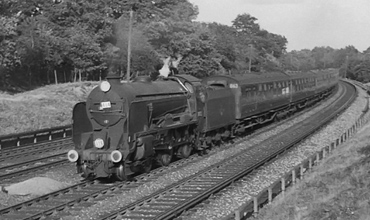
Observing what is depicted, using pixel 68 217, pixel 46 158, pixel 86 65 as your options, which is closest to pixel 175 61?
pixel 86 65

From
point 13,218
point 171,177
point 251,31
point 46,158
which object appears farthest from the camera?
point 251,31

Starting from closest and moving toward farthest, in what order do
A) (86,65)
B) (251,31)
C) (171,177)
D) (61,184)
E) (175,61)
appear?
(61,184)
(171,177)
(86,65)
(175,61)
(251,31)

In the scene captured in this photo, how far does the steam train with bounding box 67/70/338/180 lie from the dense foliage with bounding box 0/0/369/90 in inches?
861

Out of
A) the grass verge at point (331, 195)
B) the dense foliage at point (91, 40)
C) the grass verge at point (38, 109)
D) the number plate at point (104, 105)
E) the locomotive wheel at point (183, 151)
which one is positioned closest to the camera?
the grass verge at point (331, 195)

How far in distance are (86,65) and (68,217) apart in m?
34.7

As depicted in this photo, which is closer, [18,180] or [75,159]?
[75,159]

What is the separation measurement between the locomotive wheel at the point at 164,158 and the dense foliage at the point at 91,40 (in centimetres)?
2372

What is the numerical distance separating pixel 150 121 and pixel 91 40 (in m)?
31.2

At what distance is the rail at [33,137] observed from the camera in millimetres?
21803

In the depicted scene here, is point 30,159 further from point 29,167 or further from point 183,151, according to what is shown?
point 183,151

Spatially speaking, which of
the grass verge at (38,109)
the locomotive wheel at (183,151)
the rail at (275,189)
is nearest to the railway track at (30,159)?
the locomotive wheel at (183,151)

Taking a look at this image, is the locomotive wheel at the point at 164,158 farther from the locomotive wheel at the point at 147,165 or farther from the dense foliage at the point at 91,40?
the dense foliage at the point at 91,40

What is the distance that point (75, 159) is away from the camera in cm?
1375

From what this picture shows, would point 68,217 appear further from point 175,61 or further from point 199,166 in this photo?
point 175,61
